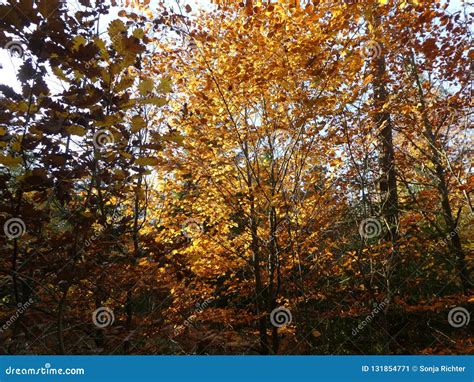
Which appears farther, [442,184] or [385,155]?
[385,155]

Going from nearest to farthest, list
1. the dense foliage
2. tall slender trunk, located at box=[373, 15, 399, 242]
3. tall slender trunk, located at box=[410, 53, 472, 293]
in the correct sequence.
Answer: the dense foliage < tall slender trunk, located at box=[410, 53, 472, 293] < tall slender trunk, located at box=[373, 15, 399, 242]

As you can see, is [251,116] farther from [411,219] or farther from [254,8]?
[411,219]

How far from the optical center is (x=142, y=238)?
329cm

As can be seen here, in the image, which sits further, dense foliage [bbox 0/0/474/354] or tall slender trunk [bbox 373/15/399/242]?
tall slender trunk [bbox 373/15/399/242]

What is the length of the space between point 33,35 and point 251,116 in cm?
423

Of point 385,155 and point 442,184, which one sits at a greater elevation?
point 385,155

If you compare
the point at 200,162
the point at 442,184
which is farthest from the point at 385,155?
the point at 200,162

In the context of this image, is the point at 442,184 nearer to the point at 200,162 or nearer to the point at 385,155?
the point at 385,155

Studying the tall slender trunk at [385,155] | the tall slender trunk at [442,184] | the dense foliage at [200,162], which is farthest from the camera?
the tall slender trunk at [385,155]

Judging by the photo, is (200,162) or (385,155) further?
(385,155)

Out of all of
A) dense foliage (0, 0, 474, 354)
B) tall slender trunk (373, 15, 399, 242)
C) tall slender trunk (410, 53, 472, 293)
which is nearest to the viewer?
dense foliage (0, 0, 474, 354)

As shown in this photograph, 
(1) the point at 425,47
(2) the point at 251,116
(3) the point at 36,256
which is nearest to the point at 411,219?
(1) the point at 425,47

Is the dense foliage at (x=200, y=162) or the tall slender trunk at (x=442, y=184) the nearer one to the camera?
the dense foliage at (x=200, y=162)

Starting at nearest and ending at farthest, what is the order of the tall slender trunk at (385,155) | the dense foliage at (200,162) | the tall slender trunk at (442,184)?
the dense foliage at (200,162) → the tall slender trunk at (442,184) → the tall slender trunk at (385,155)
